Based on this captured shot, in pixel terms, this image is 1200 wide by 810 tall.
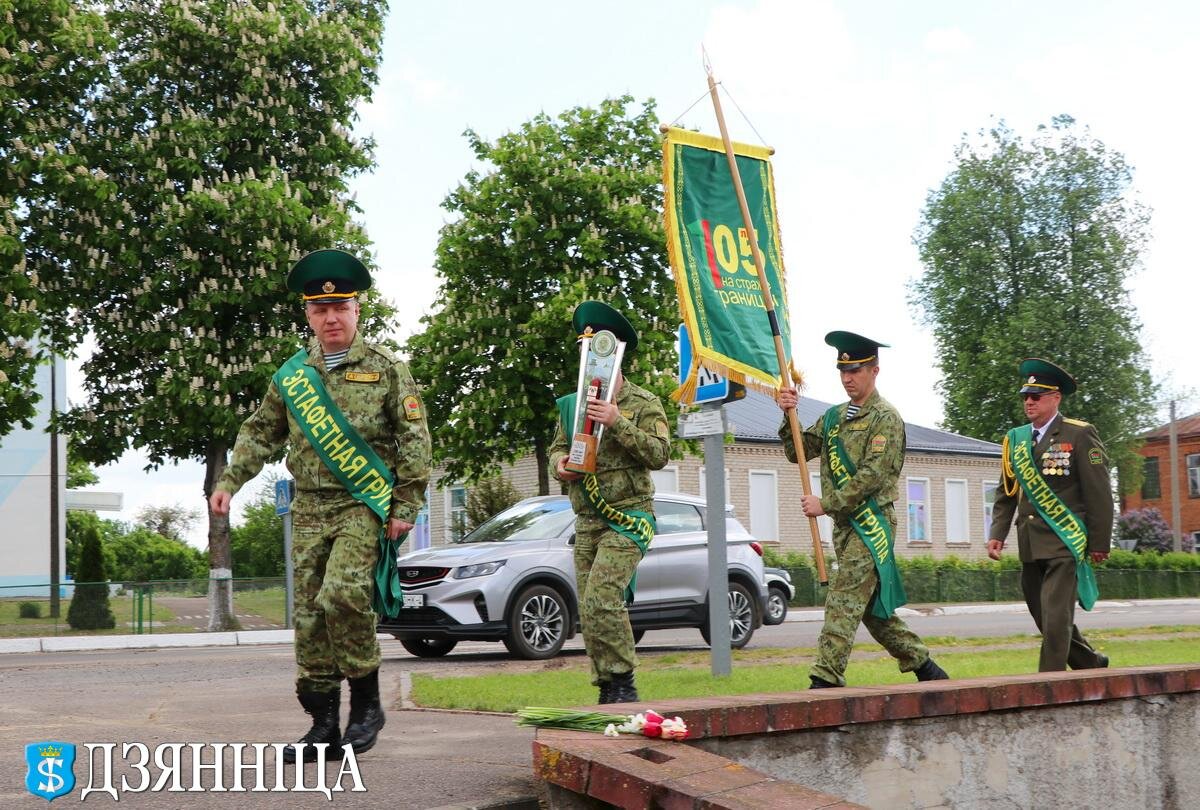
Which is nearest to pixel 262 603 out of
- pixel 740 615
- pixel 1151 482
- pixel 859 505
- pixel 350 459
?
pixel 740 615

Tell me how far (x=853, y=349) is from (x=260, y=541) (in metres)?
59.7

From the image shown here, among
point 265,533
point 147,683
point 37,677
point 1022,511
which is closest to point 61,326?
point 37,677

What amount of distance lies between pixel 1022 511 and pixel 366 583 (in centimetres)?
472

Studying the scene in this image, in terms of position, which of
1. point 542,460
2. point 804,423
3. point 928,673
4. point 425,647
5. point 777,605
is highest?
point 804,423

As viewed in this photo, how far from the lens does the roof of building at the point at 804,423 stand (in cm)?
4534

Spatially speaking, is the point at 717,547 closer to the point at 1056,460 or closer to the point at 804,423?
the point at 1056,460

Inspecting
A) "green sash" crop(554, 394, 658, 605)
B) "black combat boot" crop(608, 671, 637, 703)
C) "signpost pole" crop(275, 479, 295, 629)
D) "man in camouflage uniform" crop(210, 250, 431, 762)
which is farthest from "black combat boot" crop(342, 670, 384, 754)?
"signpost pole" crop(275, 479, 295, 629)

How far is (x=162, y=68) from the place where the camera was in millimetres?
25609

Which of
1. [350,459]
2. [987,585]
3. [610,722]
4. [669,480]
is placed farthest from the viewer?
[669,480]

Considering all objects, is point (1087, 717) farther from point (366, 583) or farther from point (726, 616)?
point (726, 616)

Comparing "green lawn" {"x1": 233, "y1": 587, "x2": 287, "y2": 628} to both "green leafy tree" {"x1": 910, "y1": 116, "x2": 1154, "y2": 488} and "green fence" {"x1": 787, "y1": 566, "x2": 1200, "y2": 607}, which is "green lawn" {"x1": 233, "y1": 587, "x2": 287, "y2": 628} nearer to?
"green fence" {"x1": 787, "y1": 566, "x2": 1200, "y2": 607}

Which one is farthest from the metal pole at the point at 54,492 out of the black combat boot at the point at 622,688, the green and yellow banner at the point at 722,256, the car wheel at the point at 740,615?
the black combat boot at the point at 622,688

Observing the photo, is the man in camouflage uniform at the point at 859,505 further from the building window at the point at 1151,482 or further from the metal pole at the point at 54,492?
the building window at the point at 1151,482

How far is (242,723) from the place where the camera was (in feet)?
26.0
